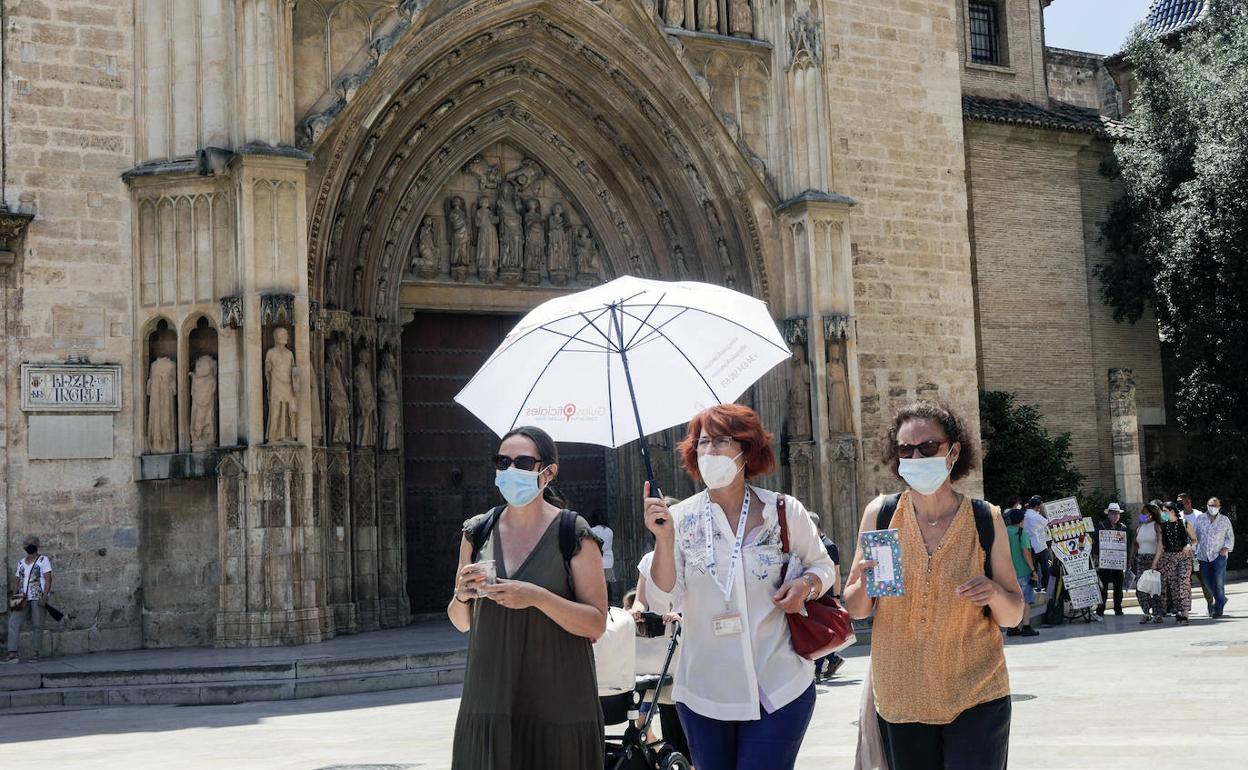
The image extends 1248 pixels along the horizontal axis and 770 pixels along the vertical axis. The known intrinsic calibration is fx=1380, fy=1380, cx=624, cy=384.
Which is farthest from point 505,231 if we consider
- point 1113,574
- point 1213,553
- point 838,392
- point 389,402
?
point 1213,553

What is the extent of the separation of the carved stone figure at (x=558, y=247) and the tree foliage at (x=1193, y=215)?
12526 millimetres

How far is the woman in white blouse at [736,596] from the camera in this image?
170 inches

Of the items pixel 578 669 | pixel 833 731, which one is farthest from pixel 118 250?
pixel 578 669

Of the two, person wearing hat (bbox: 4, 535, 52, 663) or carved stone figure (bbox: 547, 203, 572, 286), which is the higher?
carved stone figure (bbox: 547, 203, 572, 286)

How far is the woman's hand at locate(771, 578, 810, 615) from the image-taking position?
169 inches

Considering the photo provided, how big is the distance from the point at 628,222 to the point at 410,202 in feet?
10.1

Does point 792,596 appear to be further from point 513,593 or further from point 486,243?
point 486,243

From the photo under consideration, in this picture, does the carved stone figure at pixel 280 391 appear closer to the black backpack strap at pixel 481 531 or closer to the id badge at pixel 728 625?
the black backpack strap at pixel 481 531

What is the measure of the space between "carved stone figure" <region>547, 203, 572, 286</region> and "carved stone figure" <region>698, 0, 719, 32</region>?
303cm

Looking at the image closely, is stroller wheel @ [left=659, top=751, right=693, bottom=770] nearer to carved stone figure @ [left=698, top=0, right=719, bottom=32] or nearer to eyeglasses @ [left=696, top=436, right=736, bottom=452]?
eyeglasses @ [left=696, top=436, right=736, bottom=452]

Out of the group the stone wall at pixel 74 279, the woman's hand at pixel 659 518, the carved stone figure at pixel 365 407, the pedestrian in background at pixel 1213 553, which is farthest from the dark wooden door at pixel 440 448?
the woman's hand at pixel 659 518

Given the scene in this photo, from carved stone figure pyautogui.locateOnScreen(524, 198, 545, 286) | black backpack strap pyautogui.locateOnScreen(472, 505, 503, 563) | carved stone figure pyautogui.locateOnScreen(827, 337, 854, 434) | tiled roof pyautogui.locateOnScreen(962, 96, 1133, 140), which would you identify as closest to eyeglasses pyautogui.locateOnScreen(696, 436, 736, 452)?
black backpack strap pyautogui.locateOnScreen(472, 505, 503, 563)

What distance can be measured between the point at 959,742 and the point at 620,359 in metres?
2.23

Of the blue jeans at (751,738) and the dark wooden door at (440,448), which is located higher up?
the dark wooden door at (440,448)
